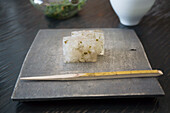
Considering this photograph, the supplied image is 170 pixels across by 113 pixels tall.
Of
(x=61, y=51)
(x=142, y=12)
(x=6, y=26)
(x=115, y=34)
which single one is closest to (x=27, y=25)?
(x=6, y=26)

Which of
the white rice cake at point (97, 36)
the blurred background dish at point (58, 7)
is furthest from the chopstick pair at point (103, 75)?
the blurred background dish at point (58, 7)

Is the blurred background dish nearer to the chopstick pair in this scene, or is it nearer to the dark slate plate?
the dark slate plate

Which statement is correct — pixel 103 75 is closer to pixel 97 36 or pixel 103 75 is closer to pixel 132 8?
pixel 97 36

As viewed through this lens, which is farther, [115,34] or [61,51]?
[115,34]

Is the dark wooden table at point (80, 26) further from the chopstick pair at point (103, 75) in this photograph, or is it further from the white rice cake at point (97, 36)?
the white rice cake at point (97, 36)

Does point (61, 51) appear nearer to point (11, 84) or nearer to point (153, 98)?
point (11, 84)

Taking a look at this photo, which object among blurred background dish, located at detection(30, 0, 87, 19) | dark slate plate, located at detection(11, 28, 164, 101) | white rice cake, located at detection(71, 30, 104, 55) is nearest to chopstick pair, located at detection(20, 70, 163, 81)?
dark slate plate, located at detection(11, 28, 164, 101)
